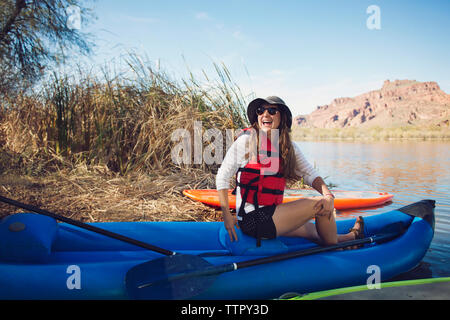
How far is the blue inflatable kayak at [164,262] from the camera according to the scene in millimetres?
1840

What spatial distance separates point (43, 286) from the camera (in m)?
1.83

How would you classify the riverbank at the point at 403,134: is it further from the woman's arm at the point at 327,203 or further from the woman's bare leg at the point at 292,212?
the woman's bare leg at the point at 292,212

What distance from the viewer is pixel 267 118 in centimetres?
243

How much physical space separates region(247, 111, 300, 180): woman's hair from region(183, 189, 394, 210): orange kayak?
190 centimetres

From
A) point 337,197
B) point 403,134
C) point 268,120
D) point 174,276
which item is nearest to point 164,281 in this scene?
point 174,276

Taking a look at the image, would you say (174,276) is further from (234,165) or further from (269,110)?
(269,110)

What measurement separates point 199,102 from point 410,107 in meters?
107

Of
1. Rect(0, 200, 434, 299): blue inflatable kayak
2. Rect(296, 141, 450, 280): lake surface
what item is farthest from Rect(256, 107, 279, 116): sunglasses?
Rect(296, 141, 450, 280): lake surface

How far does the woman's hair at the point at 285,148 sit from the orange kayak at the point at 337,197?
190 centimetres

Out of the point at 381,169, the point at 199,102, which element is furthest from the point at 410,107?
the point at 199,102

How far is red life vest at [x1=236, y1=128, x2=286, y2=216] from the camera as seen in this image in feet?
7.63

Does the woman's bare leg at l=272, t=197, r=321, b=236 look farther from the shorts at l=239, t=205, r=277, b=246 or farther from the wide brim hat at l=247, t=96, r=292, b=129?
the wide brim hat at l=247, t=96, r=292, b=129
